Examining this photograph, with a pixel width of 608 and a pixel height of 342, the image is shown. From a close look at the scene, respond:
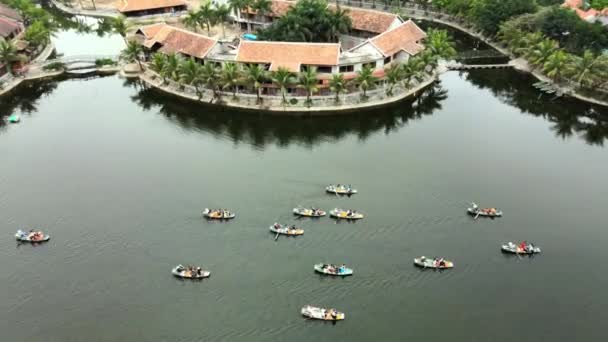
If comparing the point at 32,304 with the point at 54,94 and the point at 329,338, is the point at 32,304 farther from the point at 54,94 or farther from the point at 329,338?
the point at 54,94

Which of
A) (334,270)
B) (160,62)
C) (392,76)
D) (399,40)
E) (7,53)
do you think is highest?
(399,40)

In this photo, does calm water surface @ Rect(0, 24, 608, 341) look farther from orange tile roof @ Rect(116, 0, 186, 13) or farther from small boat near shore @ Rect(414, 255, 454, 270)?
orange tile roof @ Rect(116, 0, 186, 13)

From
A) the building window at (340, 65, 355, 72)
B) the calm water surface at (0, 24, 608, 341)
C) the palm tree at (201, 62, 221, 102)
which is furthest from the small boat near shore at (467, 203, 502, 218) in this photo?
the palm tree at (201, 62, 221, 102)

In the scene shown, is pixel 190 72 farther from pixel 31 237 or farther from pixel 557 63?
pixel 557 63

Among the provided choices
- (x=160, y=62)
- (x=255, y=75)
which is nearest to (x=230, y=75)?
(x=255, y=75)

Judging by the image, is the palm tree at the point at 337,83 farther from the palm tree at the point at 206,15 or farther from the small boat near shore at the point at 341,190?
the palm tree at the point at 206,15

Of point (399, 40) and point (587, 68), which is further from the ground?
point (399, 40)

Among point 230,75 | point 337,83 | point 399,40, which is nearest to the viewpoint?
point 337,83

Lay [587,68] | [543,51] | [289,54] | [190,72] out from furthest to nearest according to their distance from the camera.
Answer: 1. [543,51]
2. [289,54]
3. [587,68]
4. [190,72]
